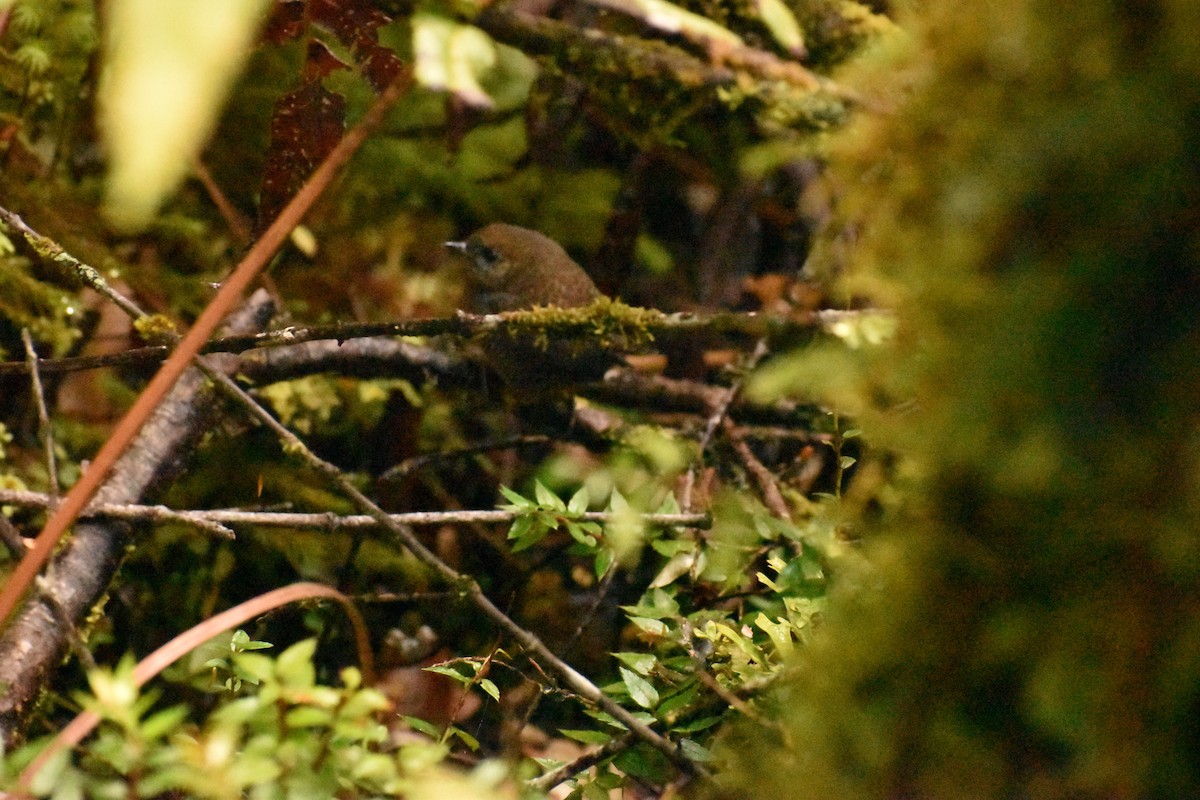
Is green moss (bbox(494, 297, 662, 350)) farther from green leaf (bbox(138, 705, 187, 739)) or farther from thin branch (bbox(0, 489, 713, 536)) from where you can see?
green leaf (bbox(138, 705, 187, 739))

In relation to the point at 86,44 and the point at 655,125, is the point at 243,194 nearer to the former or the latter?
the point at 86,44

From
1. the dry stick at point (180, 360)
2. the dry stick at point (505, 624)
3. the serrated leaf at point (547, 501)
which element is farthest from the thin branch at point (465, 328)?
the dry stick at point (180, 360)

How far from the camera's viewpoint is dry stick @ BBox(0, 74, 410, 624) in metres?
0.93

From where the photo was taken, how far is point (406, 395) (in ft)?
10.3

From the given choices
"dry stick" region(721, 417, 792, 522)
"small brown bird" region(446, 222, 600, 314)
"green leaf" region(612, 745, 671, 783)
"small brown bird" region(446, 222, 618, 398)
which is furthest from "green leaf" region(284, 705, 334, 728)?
"small brown bird" region(446, 222, 600, 314)

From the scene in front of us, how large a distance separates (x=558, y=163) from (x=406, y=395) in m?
1.31

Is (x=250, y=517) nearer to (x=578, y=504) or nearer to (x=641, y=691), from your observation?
(x=578, y=504)

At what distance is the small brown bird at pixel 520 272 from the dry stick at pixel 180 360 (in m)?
1.76

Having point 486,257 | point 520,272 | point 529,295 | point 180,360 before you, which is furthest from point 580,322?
point 486,257

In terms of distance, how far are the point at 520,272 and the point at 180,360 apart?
6.67ft

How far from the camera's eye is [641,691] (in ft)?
4.57

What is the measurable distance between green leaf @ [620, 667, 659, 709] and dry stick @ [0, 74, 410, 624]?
799 millimetres

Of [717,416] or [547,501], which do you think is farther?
[717,416]

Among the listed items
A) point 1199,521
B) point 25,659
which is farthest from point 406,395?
point 1199,521
